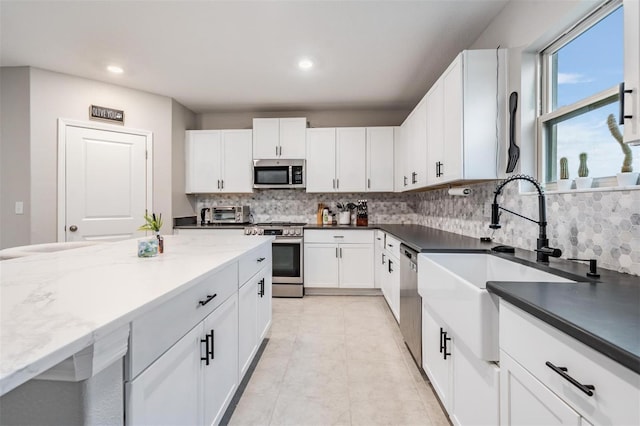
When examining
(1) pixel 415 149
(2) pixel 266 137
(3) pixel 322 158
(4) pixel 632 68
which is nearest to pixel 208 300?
(4) pixel 632 68

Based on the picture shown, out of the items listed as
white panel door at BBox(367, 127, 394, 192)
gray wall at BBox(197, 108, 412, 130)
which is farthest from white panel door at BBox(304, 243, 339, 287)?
gray wall at BBox(197, 108, 412, 130)

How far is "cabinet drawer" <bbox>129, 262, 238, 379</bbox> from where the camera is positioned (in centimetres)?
83

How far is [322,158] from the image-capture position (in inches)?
162

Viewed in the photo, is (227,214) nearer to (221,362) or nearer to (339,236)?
(339,236)

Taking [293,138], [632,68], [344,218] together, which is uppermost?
[293,138]

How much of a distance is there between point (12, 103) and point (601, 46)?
4866 millimetres

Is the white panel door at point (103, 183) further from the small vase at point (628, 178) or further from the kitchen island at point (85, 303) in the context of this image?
the small vase at point (628, 178)

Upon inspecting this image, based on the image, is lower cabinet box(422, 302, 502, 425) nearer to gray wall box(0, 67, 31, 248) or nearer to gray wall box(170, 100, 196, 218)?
gray wall box(170, 100, 196, 218)

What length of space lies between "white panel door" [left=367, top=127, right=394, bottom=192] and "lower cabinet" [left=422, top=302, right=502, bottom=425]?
96.1 inches

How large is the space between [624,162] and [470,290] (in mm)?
908

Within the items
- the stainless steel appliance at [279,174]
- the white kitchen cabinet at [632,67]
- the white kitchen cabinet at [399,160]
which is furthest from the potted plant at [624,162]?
the stainless steel appliance at [279,174]

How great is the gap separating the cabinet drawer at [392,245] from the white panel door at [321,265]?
0.82m

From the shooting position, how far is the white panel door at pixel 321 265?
3.85 meters

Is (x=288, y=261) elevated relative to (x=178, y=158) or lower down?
lower down
